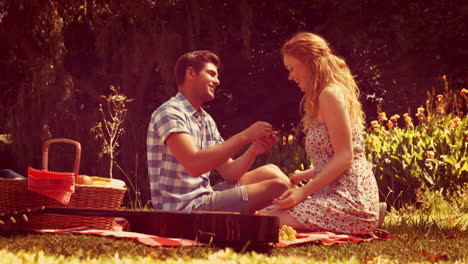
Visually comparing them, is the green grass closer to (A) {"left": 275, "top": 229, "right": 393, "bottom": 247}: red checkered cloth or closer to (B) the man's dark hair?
(A) {"left": 275, "top": 229, "right": 393, "bottom": 247}: red checkered cloth

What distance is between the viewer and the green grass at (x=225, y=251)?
102 inches

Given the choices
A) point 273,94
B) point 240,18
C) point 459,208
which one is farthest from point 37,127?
point 459,208

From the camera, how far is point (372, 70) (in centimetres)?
1331

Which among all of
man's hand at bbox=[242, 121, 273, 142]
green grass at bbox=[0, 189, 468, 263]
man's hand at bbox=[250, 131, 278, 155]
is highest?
man's hand at bbox=[242, 121, 273, 142]

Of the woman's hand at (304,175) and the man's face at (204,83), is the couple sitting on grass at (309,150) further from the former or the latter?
the woman's hand at (304,175)

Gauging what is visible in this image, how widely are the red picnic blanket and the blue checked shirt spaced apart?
1.59ft

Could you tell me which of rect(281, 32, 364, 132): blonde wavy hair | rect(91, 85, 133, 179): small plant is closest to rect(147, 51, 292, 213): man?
rect(281, 32, 364, 132): blonde wavy hair

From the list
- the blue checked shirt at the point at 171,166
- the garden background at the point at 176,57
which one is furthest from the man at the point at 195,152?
the garden background at the point at 176,57

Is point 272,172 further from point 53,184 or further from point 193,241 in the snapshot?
point 53,184

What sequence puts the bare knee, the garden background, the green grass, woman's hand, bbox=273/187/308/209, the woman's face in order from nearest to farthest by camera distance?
the green grass < woman's hand, bbox=273/187/308/209 < the woman's face < the bare knee < the garden background

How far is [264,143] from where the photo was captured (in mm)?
4109

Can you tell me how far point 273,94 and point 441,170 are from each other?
24.8 feet

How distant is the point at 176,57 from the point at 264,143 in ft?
22.9

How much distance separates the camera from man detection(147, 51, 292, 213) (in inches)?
149
